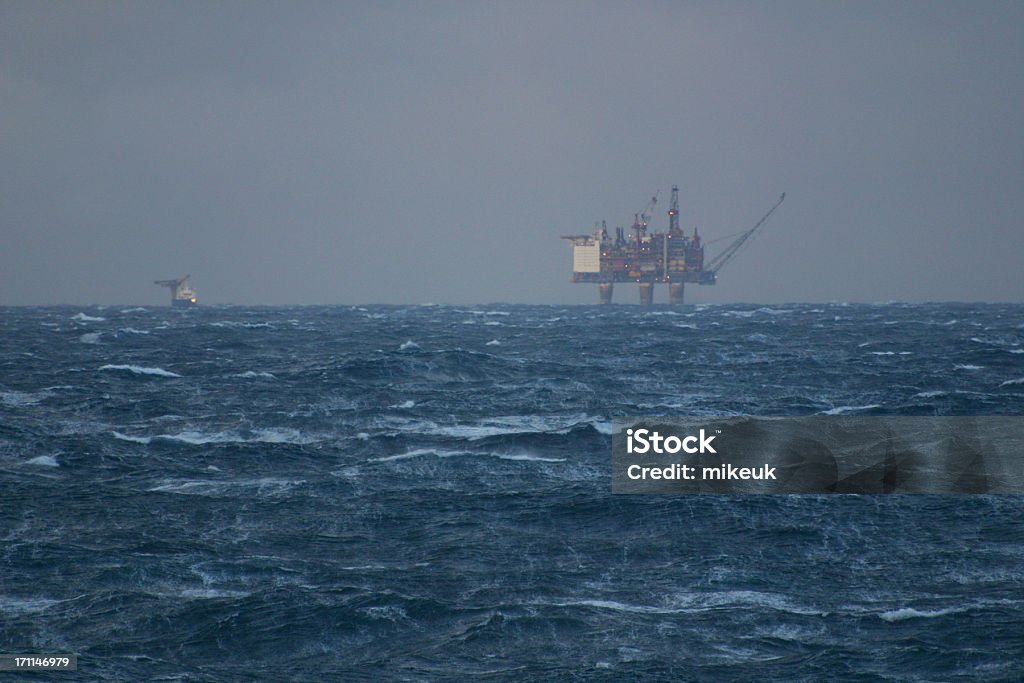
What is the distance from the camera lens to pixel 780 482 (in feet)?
126

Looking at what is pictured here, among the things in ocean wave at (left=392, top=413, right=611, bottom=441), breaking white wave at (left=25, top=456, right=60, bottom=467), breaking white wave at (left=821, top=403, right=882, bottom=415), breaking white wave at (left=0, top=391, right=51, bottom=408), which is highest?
breaking white wave at (left=821, top=403, right=882, bottom=415)

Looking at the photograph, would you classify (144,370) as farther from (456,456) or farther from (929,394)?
(929,394)

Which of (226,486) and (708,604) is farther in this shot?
(226,486)

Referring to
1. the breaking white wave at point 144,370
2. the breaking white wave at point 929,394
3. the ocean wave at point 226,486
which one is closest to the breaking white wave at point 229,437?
the ocean wave at point 226,486

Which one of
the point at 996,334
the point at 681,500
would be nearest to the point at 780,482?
the point at 681,500

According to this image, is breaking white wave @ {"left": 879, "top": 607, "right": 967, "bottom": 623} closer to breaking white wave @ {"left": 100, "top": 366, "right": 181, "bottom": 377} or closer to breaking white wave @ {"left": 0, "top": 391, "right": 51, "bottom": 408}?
breaking white wave @ {"left": 0, "top": 391, "right": 51, "bottom": 408}

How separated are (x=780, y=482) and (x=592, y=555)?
11.5m

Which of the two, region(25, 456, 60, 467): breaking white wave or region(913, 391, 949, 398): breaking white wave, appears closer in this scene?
region(25, 456, 60, 467): breaking white wave

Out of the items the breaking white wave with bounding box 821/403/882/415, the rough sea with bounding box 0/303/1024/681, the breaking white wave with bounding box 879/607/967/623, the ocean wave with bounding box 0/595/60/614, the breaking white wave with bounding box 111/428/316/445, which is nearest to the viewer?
the rough sea with bounding box 0/303/1024/681

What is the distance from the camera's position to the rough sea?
72.9 ft

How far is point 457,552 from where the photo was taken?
29.6 metres

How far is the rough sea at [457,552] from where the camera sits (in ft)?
72.9

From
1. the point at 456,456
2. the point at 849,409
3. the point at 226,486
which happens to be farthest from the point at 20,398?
the point at 849,409

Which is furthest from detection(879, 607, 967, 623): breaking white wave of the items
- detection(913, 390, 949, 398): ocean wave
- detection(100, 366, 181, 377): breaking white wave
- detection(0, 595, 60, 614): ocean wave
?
detection(100, 366, 181, 377): breaking white wave
